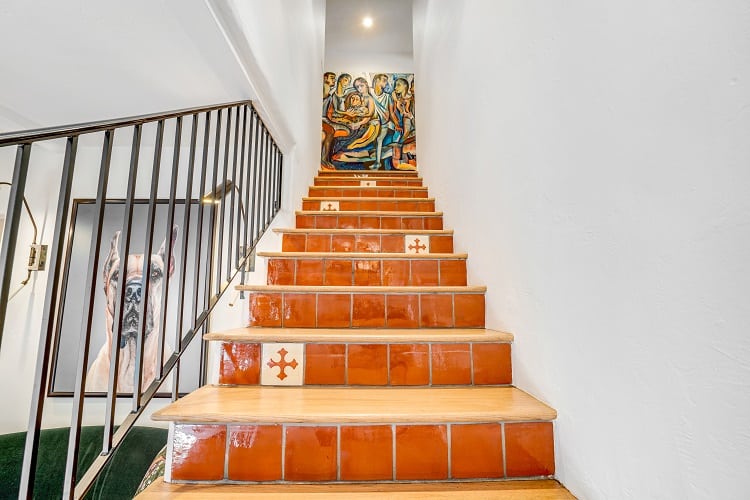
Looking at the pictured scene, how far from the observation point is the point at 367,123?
4.75 metres

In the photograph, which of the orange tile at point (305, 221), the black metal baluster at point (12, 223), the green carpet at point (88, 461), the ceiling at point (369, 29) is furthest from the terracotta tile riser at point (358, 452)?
the ceiling at point (369, 29)

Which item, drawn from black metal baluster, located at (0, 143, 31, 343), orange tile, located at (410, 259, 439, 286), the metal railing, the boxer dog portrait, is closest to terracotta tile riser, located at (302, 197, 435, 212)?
the metal railing

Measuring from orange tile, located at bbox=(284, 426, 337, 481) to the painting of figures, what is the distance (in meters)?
3.98

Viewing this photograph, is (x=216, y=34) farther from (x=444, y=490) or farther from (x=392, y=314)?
(x=444, y=490)

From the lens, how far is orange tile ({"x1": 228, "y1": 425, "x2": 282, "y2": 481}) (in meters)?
0.86

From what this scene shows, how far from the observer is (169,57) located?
1432mm

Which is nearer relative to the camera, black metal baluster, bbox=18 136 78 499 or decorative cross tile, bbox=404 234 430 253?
black metal baluster, bbox=18 136 78 499

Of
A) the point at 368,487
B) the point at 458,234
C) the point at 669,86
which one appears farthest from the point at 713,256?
the point at 458,234

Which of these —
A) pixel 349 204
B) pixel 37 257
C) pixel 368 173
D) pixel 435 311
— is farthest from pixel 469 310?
pixel 368 173

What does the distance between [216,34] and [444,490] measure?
1.57 meters

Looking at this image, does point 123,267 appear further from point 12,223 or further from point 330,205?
point 330,205

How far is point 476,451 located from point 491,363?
1.15ft

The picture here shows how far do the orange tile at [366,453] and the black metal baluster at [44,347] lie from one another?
0.59 meters

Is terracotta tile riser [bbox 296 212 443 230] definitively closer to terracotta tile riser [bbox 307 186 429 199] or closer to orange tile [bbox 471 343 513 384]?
terracotta tile riser [bbox 307 186 429 199]
